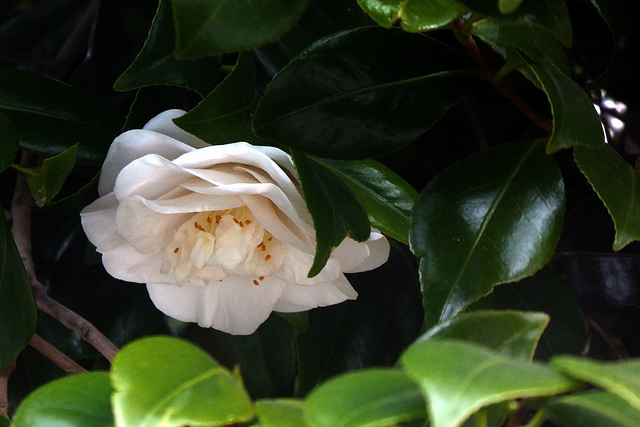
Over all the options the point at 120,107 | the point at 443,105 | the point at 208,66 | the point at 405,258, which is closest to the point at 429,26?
the point at 443,105

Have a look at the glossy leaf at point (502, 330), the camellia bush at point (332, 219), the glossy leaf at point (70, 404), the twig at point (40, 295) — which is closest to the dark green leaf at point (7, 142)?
the camellia bush at point (332, 219)

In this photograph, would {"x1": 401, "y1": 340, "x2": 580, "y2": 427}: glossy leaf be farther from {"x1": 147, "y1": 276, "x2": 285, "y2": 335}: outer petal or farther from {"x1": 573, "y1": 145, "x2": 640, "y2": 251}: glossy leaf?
{"x1": 147, "y1": 276, "x2": 285, "y2": 335}: outer petal

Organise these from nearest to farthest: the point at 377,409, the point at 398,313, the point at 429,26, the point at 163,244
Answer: the point at 377,409 → the point at 429,26 → the point at 163,244 → the point at 398,313

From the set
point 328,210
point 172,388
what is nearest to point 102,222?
point 328,210

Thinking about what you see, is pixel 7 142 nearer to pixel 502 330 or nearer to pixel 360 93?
pixel 360 93

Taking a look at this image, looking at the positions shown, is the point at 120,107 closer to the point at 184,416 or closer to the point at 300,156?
the point at 300,156

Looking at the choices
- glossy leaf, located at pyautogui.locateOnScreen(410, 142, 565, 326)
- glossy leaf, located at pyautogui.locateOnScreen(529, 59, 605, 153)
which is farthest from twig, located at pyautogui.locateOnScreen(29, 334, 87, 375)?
glossy leaf, located at pyautogui.locateOnScreen(529, 59, 605, 153)
